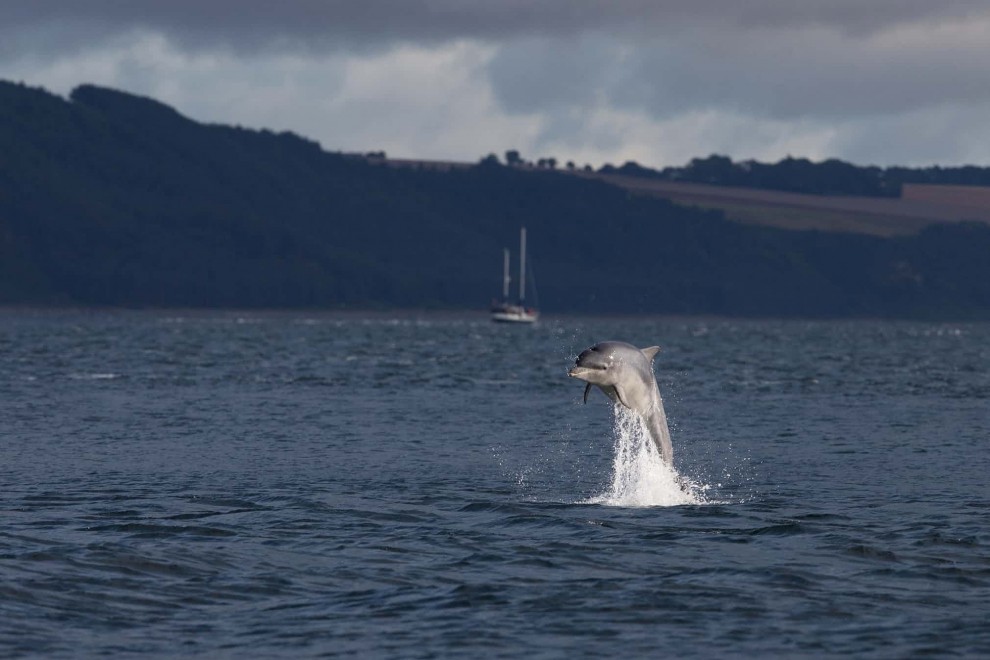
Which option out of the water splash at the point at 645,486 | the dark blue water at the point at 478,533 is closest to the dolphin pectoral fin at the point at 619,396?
the dark blue water at the point at 478,533

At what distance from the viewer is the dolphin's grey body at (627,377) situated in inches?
918

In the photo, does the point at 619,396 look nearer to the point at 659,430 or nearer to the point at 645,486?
the point at 659,430

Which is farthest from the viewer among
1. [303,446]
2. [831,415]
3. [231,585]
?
[831,415]

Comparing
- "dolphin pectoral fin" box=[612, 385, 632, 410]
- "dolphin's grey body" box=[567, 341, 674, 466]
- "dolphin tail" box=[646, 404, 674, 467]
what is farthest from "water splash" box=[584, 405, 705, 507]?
"dolphin pectoral fin" box=[612, 385, 632, 410]

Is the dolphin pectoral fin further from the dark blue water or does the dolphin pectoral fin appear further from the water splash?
the water splash

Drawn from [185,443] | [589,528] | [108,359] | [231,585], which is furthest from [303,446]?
[108,359]

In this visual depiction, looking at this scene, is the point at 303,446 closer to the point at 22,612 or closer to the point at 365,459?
the point at 365,459

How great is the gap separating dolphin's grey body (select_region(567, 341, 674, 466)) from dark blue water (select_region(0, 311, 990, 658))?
169 cm

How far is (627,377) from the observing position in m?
24.3

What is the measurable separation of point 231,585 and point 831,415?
104 ft

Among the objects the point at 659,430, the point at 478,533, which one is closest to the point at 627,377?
the point at 659,430

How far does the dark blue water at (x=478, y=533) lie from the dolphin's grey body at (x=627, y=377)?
66.6 inches

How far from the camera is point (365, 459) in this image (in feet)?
119

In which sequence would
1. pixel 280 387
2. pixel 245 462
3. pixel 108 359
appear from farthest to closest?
pixel 108 359, pixel 280 387, pixel 245 462
